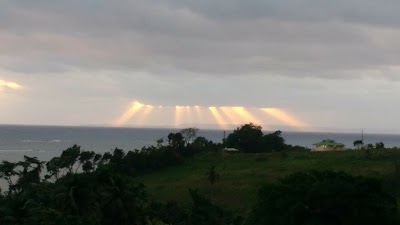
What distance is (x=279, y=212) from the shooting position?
123 feet

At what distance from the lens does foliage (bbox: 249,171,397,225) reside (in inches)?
1382

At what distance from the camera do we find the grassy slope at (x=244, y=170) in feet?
265

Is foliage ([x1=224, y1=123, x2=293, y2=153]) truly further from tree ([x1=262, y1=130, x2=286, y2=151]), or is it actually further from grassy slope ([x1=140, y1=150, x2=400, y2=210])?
grassy slope ([x1=140, y1=150, x2=400, y2=210])

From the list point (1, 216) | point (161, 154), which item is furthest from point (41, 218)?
point (161, 154)

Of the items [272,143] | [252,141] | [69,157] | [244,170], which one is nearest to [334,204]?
[244,170]

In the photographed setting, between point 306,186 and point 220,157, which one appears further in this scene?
point 220,157

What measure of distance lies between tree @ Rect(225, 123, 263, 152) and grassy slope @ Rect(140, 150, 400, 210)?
1744 centimetres

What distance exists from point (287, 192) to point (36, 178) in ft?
150

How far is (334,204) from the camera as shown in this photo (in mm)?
35312

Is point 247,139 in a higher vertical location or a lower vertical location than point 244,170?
higher

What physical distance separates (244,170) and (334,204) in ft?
195

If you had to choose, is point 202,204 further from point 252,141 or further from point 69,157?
point 252,141

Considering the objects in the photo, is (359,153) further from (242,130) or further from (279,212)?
(279,212)

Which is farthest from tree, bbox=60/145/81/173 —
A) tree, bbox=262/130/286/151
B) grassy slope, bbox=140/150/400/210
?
tree, bbox=262/130/286/151
